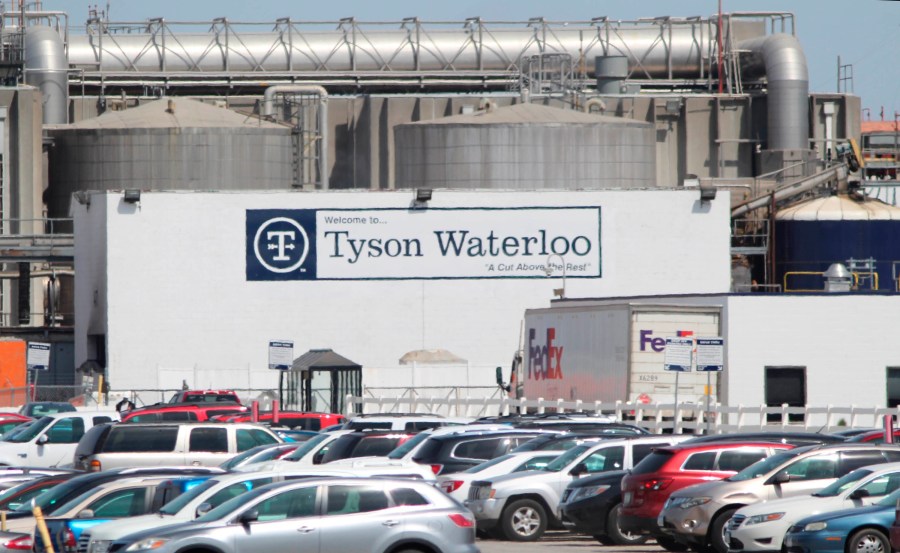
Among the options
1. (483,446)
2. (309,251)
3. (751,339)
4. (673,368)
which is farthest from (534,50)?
(483,446)

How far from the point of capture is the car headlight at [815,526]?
62.4 ft

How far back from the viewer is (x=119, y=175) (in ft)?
248

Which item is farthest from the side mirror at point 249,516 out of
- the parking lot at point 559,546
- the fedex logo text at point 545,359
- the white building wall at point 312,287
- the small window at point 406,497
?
the white building wall at point 312,287

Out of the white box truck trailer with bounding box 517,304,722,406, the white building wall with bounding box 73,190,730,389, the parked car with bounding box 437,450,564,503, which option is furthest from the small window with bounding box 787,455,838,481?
the white building wall with bounding box 73,190,730,389

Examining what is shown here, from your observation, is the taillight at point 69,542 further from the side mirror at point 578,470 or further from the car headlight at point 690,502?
the side mirror at point 578,470

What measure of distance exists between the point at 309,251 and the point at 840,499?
1771 inches

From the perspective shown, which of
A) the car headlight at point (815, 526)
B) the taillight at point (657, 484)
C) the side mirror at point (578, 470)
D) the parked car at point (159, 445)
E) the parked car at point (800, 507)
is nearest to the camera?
the car headlight at point (815, 526)

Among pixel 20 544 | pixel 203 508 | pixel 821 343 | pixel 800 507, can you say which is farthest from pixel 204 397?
pixel 800 507

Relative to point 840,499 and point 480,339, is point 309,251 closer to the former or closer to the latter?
point 480,339

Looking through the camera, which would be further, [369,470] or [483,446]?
[483,446]

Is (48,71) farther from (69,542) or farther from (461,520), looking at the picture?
(461,520)

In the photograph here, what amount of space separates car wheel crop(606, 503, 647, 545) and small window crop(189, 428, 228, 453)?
907cm

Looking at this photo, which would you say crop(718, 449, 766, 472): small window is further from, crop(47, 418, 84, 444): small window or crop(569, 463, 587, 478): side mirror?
crop(47, 418, 84, 444): small window

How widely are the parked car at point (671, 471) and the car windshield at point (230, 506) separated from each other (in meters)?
6.59
